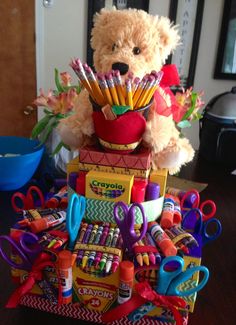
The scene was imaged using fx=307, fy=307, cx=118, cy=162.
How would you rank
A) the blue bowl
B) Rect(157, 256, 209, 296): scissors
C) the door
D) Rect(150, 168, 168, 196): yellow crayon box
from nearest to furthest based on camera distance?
Rect(157, 256, 209, 296): scissors
Rect(150, 168, 168, 196): yellow crayon box
the blue bowl
the door

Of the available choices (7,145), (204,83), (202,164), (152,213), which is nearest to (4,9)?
(7,145)

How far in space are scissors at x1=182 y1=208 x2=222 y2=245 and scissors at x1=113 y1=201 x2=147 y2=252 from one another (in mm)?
117

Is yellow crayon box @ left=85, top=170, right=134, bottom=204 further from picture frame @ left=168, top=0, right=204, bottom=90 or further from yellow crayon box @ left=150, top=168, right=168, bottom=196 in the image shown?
picture frame @ left=168, top=0, right=204, bottom=90

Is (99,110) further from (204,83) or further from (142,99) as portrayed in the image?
(204,83)

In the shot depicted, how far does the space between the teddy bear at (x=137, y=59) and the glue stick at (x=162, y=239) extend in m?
0.10

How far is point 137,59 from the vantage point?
1.56 ft

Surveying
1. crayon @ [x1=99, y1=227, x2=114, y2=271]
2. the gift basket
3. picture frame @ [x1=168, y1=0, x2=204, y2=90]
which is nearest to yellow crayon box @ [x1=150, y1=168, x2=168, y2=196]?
the gift basket

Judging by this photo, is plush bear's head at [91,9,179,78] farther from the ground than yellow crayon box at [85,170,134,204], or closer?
farther from the ground

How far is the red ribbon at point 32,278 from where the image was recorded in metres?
0.40

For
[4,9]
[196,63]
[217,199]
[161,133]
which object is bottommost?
[217,199]

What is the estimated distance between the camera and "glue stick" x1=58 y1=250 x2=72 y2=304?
0.39 metres

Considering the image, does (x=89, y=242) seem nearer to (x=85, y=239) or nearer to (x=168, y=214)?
(x=85, y=239)

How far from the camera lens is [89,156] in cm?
46

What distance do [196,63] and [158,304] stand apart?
141cm
